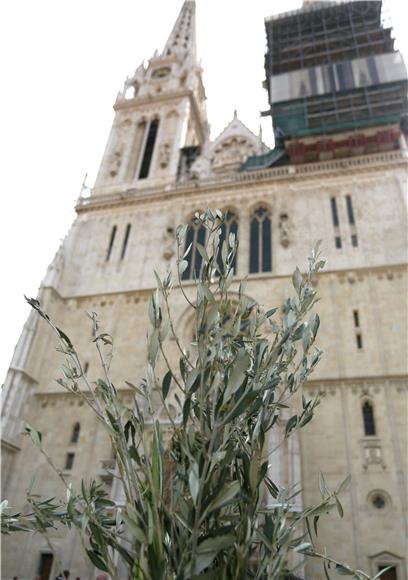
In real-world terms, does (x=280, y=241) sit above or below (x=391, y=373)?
above

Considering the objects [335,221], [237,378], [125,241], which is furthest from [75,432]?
[237,378]

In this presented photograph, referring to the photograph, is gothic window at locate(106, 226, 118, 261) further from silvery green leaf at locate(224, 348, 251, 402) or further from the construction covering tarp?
silvery green leaf at locate(224, 348, 251, 402)

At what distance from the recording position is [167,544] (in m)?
2.42

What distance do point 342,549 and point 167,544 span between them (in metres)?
9.98

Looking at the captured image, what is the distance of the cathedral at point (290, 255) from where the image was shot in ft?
38.1

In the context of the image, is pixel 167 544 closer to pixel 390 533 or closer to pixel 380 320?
pixel 390 533

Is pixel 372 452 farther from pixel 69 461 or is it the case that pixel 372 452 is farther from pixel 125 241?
pixel 125 241

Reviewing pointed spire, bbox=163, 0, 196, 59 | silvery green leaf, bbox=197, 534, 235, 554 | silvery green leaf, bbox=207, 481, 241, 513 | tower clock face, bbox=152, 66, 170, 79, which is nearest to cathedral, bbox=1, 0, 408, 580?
tower clock face, bbox=152, 66, 170, 79

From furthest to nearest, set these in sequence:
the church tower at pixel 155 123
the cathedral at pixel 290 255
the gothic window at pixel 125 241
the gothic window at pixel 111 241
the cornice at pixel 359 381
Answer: the church tower at pixel 155 123, the gothic window at pixel 111 241, the gothic window at pixel 125 241, the cornice at pixel 359 381, the cathedral at pixel 290 255

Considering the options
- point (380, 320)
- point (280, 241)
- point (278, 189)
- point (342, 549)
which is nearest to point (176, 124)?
point (278, 189)

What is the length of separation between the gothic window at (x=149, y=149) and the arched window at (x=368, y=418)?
15346 millimetres

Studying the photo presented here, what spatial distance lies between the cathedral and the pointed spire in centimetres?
572

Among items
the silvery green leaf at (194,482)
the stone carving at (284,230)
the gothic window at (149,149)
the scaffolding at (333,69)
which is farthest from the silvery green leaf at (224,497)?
the gothic window at (149,149)

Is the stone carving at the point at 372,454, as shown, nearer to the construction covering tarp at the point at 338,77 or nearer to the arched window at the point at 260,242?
the arched window at the point at 260,242
